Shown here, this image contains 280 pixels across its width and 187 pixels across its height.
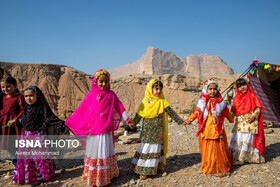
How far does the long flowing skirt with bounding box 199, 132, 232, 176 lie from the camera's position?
10.9ft

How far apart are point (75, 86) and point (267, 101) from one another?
15.5m

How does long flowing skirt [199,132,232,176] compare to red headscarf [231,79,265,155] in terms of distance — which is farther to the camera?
red headscarf [231,79,265,155]

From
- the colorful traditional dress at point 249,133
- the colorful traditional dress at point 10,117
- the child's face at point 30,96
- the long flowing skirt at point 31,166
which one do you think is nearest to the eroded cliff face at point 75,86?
the colorful traditional dress at point 10,117

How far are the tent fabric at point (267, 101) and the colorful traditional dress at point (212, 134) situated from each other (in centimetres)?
600

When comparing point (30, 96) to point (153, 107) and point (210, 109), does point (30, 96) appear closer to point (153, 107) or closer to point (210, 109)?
point (153, 107)

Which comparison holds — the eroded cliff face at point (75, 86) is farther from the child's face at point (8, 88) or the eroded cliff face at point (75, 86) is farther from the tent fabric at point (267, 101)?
the child's face at point (8, 88)

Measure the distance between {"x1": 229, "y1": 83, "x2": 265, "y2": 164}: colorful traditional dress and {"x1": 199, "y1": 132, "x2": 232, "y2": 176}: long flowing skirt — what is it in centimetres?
66

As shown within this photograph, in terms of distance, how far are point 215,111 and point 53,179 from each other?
3.29 metres

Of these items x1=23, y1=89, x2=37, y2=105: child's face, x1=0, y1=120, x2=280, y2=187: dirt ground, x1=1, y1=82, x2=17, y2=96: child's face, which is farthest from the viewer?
x1=1, y1=82, x2=17, y2=96: child's face

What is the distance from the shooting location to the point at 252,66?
8.55 meters

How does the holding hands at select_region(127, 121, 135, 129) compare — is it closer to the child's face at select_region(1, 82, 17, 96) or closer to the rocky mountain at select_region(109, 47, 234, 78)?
the child's face at select_region(1, 82, 17, 96)

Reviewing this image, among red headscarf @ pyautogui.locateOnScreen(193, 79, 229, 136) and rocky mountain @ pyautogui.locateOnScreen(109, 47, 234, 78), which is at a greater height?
rocky mountain @ pyautogui.locateOnScreen(109, 47, 234, 78)

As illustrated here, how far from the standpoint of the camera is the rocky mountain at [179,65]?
83.3 m

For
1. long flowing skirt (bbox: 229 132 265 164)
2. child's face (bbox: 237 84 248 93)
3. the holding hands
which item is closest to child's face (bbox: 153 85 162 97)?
the holding hands
